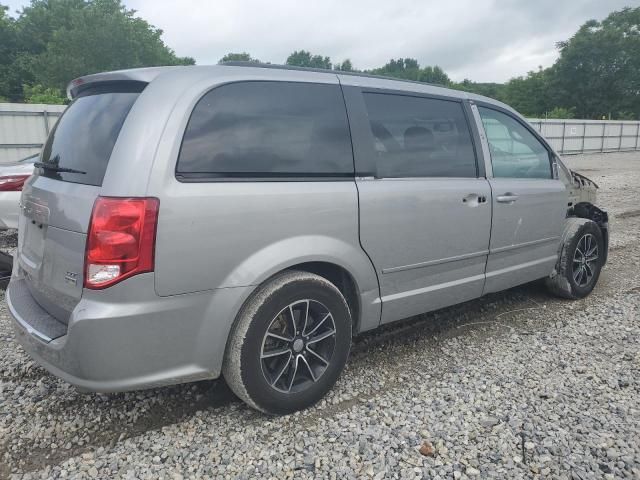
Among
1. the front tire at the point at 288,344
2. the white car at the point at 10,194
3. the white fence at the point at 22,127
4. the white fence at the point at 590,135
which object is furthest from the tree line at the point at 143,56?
the front tire at the point at 288,344

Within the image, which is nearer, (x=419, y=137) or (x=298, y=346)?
(x=298, y=346)

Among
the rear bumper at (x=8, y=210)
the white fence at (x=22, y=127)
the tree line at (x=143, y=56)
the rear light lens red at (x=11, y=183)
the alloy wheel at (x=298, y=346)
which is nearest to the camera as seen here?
the alloy wheel at (x=298, y=346)

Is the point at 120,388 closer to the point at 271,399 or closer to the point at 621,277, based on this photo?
the point at 271,399

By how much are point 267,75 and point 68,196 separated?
3.81 feet

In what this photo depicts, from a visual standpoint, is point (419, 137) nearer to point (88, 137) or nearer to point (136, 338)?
point (88, 137)

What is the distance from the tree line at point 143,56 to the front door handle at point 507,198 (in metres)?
41.5

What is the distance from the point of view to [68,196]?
7.63ft

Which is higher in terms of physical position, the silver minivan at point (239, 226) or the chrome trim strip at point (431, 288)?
the silver minivan at point (239, 226)

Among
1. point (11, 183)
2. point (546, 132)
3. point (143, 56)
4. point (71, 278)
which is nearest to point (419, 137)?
point (71, 278)

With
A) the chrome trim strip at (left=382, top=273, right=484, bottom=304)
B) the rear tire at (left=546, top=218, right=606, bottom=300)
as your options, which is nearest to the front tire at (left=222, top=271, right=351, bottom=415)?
the chrome trim strip at (left=382, top=273, right=484, bottom=304)

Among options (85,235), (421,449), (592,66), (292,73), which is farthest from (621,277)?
(592,66)

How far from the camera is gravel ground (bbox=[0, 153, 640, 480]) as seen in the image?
7.47ft

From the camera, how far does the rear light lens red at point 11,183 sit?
6.46 meters

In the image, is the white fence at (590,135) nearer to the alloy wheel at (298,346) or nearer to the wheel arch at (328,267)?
the wheel arch at (328,267)
